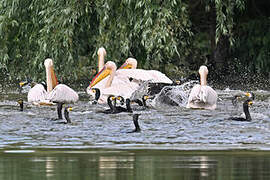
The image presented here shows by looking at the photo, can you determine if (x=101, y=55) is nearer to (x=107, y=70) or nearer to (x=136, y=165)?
(x=107, y=70)

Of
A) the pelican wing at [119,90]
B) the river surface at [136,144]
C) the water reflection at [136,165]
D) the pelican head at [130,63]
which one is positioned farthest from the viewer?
the pelican head at [130,63]

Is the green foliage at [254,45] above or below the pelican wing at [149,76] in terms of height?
above

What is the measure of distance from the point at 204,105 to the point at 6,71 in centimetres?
833

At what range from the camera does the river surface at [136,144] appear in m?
8.02

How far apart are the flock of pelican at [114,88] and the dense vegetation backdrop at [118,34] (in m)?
0.84

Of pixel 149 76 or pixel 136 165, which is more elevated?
pixel 149 76

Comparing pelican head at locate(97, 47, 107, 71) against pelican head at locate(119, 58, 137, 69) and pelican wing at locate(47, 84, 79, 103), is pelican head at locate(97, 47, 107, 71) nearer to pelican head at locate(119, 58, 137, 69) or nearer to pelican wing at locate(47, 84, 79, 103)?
pelican head at locate(119, 58, 137, 69)

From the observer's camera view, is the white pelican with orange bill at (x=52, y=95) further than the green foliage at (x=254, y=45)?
No

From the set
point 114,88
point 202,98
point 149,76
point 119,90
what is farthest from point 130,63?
point 202,98

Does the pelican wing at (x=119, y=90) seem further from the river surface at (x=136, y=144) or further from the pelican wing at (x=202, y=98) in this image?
the pelican wing at (x=202, y=98)

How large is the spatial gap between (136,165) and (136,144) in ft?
6.87

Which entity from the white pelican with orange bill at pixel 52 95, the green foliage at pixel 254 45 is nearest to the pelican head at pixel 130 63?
the white pelican with orange bill at pixel 52 95

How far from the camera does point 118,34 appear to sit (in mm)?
19547

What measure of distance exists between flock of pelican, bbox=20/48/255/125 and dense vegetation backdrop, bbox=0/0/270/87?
0.84 meters
